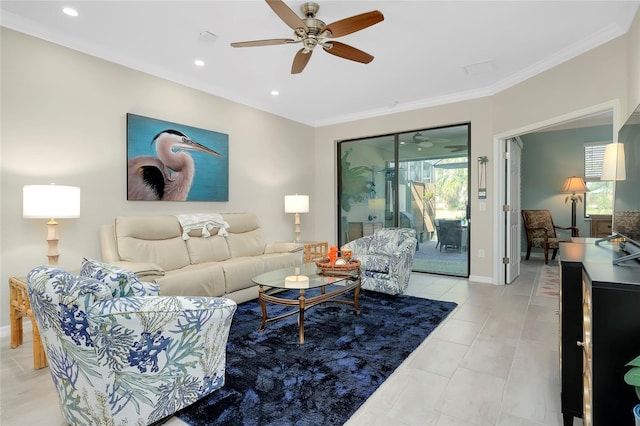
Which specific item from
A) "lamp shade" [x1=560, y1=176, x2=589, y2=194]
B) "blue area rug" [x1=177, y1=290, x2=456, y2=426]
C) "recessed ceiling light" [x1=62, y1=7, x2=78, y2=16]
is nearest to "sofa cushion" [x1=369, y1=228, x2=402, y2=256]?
"blue area rug" [x1=177, y1=290, x2=456, y2=426]

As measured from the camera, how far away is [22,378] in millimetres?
2090

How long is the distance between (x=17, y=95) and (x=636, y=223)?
448 centimetres

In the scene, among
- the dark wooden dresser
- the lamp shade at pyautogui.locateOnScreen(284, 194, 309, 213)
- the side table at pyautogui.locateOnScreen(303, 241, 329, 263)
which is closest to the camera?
the dark wooden dresser

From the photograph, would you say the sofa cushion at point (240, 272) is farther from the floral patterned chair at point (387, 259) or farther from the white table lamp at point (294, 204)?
the white table lamp at point (294, 204)

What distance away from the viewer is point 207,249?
376cm

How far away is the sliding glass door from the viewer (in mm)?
4914

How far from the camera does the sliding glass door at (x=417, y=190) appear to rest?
4914 mm

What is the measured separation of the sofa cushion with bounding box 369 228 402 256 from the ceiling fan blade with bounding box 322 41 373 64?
2190mm

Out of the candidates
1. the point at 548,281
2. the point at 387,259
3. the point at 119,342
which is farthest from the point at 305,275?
the point at 548,281

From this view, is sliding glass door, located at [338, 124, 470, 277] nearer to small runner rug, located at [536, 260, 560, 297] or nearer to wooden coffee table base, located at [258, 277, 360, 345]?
small runner rug, located at [536, 260, 560, 297]

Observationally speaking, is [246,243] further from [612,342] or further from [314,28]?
[612,342]

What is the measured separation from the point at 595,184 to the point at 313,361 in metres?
6.91

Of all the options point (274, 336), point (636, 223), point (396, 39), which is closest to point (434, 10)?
point (396, 39)

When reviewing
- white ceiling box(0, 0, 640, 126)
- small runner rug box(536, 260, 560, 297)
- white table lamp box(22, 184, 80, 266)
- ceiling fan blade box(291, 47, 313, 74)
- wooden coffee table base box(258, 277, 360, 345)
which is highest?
white ceiling box(0, 0, 640, 126)
